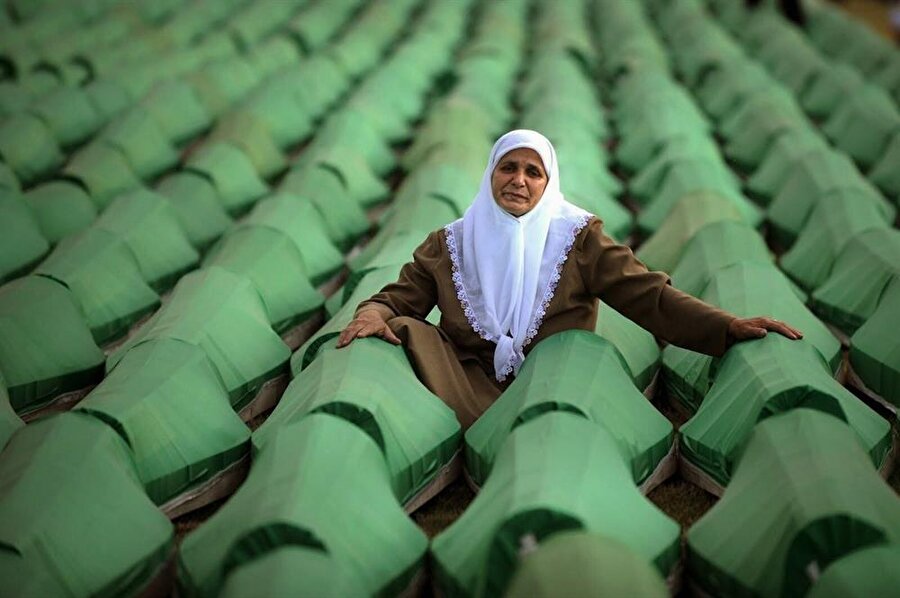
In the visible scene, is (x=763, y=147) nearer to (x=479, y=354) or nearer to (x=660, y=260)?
(x=660, y=260)

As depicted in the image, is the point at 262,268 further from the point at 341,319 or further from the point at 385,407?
the point at 385,407

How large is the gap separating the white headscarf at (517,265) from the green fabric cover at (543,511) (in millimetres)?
404

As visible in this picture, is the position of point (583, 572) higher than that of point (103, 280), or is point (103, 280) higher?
point (103, 280)

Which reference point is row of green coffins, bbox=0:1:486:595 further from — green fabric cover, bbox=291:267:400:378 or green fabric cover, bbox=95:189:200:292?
green fabric cover, bbox=95:189:200:292

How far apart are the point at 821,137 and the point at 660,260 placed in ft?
5.81

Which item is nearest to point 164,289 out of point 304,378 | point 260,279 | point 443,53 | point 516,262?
point 260,279

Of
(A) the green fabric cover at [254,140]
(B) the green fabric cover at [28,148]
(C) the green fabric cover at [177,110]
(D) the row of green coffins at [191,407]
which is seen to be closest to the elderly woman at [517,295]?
(D) the row of green coffins at [191,407]

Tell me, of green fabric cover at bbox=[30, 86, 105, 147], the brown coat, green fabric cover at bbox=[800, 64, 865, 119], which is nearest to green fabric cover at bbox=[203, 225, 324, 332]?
the brown coat

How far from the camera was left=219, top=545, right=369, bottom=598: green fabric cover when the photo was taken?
136 centimetres

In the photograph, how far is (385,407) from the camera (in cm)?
186

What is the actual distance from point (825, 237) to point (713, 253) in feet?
1.42

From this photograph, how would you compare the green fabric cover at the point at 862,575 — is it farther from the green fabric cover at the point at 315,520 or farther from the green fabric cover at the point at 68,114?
the green fabric cover at the point at 68,114

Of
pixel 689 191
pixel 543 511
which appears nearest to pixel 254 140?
pixel 689 191

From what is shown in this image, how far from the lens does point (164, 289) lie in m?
2.86
